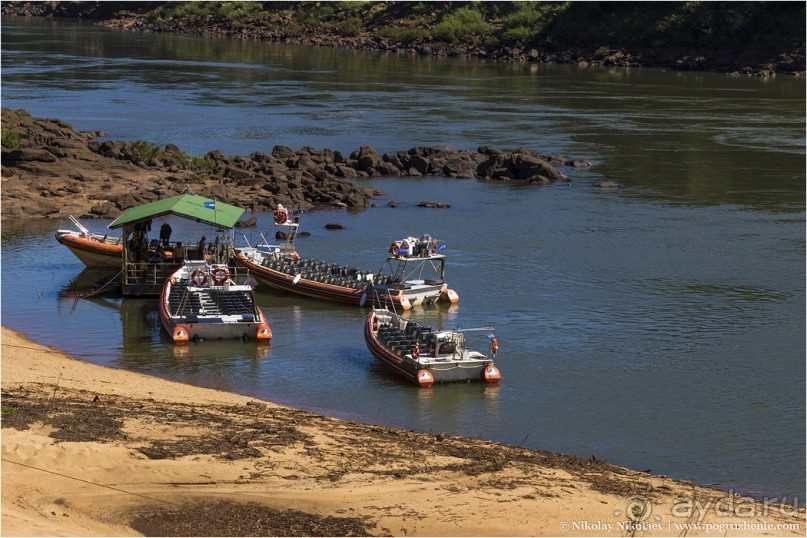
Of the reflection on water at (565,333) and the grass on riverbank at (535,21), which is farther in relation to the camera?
the grass on riverbank at (535,21)

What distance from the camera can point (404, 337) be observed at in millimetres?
26938

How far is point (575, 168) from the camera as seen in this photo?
56.4 metres

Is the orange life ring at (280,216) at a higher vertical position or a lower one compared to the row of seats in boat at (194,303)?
higher

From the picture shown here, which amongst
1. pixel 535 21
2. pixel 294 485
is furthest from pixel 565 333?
pixel 535 21

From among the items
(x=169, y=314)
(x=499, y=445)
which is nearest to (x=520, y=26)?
(x=169, y=314)

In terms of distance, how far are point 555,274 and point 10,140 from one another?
26.3 metres

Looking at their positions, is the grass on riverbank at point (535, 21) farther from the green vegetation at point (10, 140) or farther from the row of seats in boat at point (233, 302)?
the row of seats in boat at point (233, 302)

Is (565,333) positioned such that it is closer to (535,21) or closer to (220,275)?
(220,275)

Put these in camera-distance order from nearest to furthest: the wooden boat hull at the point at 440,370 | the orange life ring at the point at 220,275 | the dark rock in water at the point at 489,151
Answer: the wooden boat hull at the point at 440,370 → the orange life ring at the point at 220,275 → the dark rock in water at the point at 489,151

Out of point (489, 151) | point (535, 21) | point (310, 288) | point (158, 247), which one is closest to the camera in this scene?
point (310, 288)

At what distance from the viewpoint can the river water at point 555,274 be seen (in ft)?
78.6

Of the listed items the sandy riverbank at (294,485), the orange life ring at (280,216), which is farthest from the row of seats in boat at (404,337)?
the orange life ring at (280,216)

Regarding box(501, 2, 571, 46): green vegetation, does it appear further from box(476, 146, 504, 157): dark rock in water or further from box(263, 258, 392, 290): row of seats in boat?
box(263, 258, 392, 290): row of seats in boat

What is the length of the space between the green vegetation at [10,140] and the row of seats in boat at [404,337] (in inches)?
1139
